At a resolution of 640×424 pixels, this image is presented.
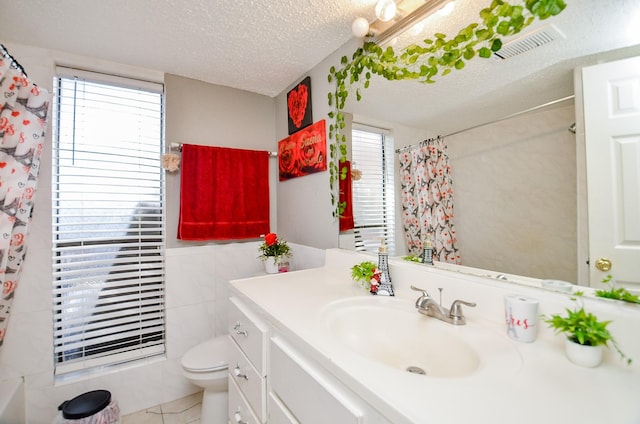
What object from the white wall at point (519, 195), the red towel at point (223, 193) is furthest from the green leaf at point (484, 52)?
the red towel at point (223, 193)

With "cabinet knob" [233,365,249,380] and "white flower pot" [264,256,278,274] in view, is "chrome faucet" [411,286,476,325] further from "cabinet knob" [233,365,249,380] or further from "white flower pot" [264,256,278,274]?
"white flower pot" [264,256,278,274]

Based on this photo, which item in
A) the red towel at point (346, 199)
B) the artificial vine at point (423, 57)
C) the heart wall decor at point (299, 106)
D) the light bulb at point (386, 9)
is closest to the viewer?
the artificial vine at point (423, 57)

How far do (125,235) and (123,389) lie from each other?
955 mm

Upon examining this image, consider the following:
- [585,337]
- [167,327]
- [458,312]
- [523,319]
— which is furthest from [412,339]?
[167,327]

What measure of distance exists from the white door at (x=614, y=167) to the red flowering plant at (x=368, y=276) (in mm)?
645

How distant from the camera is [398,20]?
121 centimetres

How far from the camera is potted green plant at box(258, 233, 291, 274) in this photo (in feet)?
6.00

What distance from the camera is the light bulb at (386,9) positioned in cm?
115

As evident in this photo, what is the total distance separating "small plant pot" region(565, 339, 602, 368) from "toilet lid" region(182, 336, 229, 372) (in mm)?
1464

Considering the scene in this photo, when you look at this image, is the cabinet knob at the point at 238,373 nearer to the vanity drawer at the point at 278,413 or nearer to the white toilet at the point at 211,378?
the vanity drawer at the point at 278,413

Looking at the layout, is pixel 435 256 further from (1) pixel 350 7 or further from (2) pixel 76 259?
(2) pixel 76 259

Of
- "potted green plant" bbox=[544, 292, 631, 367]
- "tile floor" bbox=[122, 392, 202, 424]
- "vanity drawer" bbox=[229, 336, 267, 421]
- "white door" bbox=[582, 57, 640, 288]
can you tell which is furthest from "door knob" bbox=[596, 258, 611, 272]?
"tile floor" bbox=[122, 392, 202, 424]

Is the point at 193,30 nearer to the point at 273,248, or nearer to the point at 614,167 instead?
the point at 273,248

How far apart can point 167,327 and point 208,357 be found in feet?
1.69
